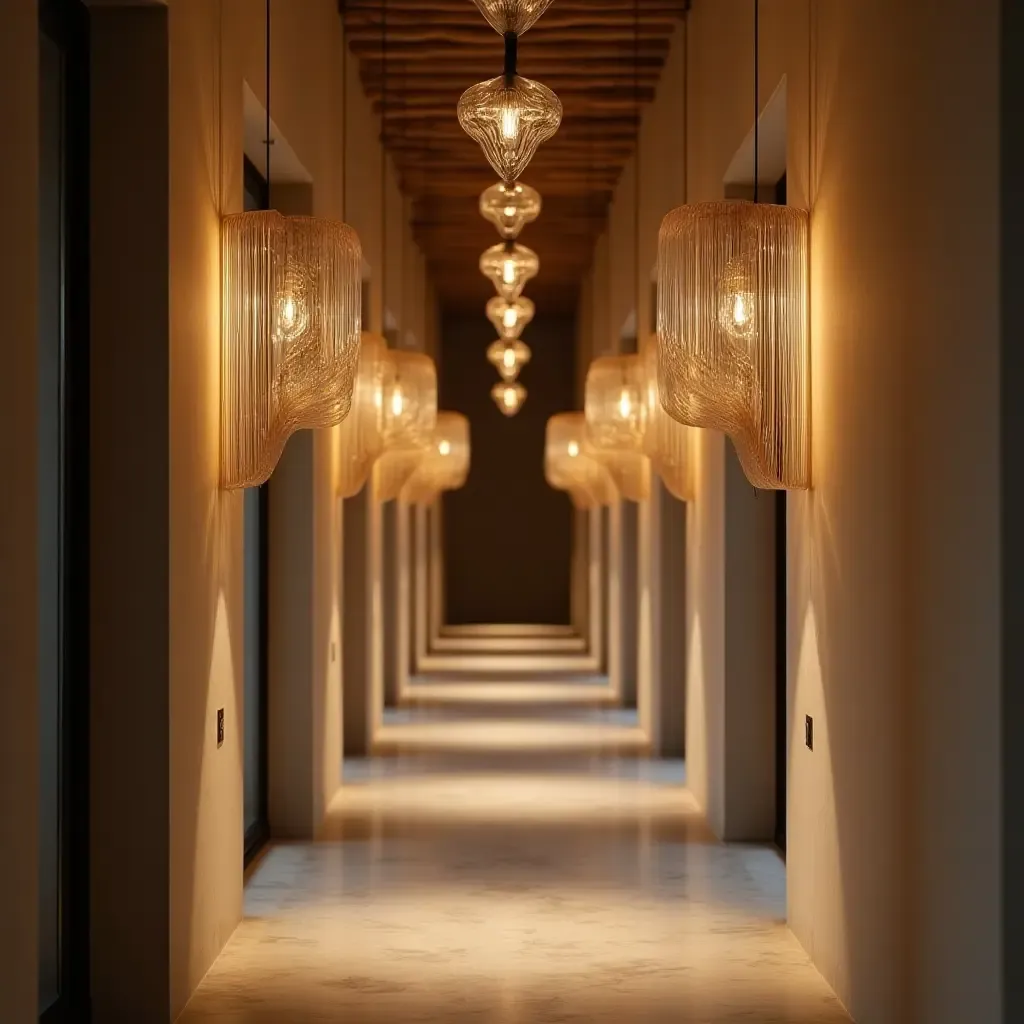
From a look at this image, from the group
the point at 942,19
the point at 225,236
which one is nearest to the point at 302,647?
the point at 225,236

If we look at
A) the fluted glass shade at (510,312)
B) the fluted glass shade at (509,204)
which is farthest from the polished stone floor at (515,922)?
the fluted glass shade at (510,312)

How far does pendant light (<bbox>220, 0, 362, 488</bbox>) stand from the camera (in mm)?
5664

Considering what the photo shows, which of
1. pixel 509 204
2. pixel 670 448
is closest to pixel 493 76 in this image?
pixel 509 204

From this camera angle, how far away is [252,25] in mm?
6344

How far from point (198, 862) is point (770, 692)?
3569 mm

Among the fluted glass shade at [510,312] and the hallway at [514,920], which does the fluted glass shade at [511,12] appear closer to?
the hallway at [514,920]

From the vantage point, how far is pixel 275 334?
18.7 ft

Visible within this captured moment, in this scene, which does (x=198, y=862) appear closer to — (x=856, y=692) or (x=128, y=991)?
(x=128, y=991)

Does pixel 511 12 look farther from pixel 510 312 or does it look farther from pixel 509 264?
pixel 510 312

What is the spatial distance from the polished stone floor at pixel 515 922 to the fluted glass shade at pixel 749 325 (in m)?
1.78

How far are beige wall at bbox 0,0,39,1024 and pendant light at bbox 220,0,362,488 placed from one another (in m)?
2.20

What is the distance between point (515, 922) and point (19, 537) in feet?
11.3

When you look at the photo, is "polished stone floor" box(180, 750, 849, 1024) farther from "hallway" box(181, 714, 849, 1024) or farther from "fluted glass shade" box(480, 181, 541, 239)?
"fluted glass shade" box(480, 181, 541, 239)

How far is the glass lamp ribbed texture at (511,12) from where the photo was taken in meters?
4.14
